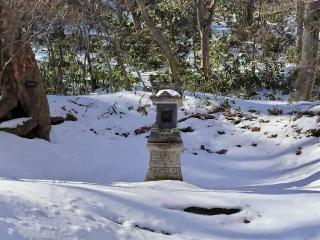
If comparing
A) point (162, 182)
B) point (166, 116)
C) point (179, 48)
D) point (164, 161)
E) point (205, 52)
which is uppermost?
point (179, 48)

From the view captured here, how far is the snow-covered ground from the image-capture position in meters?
4.73

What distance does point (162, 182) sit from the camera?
8094 mm

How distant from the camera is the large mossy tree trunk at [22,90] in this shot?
1216 centimetres

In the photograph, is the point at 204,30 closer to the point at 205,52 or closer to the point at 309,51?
the point at 205,52

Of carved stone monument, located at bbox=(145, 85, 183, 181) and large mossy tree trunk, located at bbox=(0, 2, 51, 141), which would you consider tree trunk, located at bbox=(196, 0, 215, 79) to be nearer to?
large mossy tree trunk, located at bbox=(0, 2, 51, 141)

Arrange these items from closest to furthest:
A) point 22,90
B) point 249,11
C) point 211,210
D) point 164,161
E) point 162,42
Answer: point 211,210 → point 164,161 → point 22,90 → point 162,42 → point 249,11

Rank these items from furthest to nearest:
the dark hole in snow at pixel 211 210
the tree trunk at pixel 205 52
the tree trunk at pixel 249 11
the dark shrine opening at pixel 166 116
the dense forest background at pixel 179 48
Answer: the tree trunk at pixel 249 11 < the tree trunk at pixel 205 52 < the dense forest background at pixel 179 48 < the dark shrine opening at pixel 166 116 < the dark hole in snow at pixel 211 210

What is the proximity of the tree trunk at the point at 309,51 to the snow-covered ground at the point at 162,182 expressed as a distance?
45.5 inches

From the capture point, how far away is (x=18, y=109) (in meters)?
12.6

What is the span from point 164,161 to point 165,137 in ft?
1.44

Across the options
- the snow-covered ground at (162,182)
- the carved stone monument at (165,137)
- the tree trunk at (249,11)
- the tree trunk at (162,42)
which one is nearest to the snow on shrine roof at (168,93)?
the carved stone monument at (165,137)

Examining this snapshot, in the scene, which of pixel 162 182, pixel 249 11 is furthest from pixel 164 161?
pixel 249 11

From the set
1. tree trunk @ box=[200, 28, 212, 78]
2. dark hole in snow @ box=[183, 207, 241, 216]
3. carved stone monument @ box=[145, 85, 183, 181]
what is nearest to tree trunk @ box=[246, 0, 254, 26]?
tree trunk @ box=[200, 28, 212, 78]

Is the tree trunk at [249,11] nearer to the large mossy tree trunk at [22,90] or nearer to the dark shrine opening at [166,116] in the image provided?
the large mossy tree trunk at [22,90]
